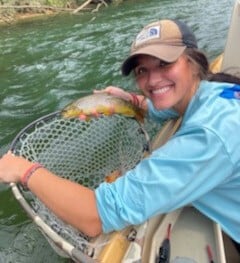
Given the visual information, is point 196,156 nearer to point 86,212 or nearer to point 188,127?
point 188,127

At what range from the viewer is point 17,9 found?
53.0 feet

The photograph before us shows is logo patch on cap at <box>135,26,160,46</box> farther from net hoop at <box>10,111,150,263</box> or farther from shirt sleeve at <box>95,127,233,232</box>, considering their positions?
net hoop at <box>10,111,150,263</box>

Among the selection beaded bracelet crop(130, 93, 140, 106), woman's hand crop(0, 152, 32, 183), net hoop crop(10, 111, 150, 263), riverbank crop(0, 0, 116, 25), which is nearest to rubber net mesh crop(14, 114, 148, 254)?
net hoop crop(10, 111, 150, 263)

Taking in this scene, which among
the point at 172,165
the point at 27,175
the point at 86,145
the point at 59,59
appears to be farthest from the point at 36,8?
the point at 172,165

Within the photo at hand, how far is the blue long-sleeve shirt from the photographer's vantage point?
2.02 metres

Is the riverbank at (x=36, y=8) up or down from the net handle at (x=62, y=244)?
down

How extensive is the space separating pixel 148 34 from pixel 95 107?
97 centimetres

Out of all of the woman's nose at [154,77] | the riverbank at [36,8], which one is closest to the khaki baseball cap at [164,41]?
the woman's nose at [154,77]

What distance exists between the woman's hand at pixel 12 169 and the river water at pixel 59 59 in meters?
1.58

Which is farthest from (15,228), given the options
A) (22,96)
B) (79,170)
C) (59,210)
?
(22,96)

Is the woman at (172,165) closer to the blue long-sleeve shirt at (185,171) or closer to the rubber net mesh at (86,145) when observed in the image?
the blue long-sleeve shirt at (185,171)

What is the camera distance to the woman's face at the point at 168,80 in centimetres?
231

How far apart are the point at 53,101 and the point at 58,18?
8.70 m

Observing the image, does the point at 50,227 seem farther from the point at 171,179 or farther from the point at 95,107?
the point at 95,107
